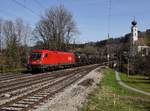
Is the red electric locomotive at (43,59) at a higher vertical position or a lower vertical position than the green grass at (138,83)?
higher

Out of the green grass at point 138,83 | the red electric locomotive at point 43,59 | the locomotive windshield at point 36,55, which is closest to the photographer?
the green grass at point 138,83

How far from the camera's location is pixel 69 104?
52.7 feet

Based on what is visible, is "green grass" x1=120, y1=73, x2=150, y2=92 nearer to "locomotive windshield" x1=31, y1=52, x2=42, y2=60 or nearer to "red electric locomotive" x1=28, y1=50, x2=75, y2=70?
"red electric locomotive" x1=28, y1=50, x2=75, y2=70

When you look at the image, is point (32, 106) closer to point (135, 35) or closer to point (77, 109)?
point (77, 109)

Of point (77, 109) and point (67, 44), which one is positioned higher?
point (67, 44)

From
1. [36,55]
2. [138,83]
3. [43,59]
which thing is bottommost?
[138,83]

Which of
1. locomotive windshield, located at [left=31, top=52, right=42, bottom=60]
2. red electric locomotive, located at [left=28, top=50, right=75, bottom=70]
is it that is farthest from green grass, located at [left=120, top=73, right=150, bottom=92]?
locomotive windshield, located at [left=31, top=52, right=42, bottom=60]

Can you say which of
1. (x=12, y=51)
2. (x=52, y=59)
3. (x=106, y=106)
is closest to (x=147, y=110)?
(x=106, y=106)

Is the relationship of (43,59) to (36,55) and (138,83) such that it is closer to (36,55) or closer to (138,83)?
(36,55)

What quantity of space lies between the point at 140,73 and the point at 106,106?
197 ft

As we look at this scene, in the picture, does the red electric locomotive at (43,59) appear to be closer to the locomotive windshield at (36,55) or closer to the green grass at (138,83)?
the locomotive windshield at (36,55)

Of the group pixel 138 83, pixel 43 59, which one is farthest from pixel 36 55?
pixel 138 83

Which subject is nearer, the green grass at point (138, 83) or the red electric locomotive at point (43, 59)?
the green grass at point (138, 83)

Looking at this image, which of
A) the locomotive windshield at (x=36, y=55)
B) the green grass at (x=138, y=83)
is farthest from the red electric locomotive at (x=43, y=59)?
the green grass at (x=138, y=83)
